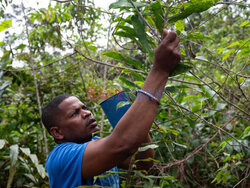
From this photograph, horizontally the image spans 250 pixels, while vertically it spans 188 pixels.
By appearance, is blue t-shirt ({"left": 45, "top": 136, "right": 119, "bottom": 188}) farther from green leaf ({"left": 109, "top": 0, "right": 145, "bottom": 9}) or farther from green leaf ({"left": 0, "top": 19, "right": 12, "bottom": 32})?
green leaf ({"left": 0, "top": 19, "right": 12, "bottom": 32})

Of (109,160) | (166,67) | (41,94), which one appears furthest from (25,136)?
(166,67)

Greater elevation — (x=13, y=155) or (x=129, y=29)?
(x=129, y=29)

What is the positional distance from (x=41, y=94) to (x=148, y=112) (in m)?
2.61

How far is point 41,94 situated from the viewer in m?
3.23

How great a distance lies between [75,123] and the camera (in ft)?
4.60

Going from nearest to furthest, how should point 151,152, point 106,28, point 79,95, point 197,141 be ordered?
1. point 151,152
2. point 197,141
3. point 106,28
4. point 79,95

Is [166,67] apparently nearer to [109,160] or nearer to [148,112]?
[148,112]

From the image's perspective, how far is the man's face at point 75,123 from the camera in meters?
1.40

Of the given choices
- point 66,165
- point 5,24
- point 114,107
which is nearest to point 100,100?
point 5,24

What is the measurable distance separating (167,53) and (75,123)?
750mm

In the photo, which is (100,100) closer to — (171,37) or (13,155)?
(13,155)

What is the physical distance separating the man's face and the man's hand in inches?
25.7

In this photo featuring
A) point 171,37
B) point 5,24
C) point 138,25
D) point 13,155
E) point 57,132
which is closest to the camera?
point 171,37

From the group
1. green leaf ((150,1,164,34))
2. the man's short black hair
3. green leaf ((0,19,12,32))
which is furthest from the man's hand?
green leaf ((0,19,12,32))
